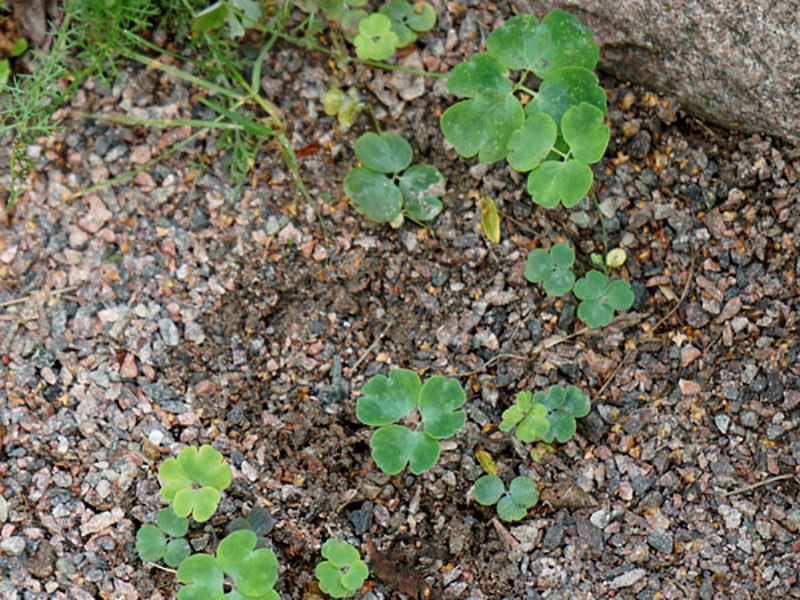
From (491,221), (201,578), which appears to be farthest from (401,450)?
(491,221)

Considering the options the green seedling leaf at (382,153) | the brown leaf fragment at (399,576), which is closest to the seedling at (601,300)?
the green seedling leaf at (382,153)

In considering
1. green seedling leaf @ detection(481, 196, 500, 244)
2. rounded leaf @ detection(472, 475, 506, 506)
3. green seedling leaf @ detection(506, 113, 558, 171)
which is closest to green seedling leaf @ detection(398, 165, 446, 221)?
green seedling leaf @ detection(481, 196, 500, 244)

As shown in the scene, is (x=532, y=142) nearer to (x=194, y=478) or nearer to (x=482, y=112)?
(x=482, y=112)

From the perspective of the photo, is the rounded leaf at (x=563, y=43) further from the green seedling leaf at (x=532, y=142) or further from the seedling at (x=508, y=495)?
the seedling at (x=508, y=495)

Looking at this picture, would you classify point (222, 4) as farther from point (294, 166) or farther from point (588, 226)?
point (588, 226)

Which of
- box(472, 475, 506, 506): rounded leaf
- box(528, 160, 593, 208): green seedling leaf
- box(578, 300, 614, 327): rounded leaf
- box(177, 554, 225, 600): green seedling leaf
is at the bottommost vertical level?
box(177, 554, 225, 600): green seedling leaf

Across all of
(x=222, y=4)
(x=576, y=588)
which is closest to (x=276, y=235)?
(x=222, y=4)

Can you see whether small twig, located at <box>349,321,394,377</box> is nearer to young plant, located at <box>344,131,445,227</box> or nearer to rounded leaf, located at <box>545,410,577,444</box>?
young plant, located at <box>344,131,445,227</box>
